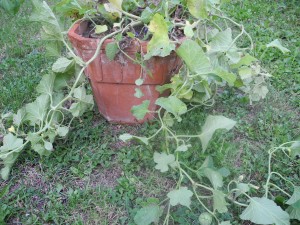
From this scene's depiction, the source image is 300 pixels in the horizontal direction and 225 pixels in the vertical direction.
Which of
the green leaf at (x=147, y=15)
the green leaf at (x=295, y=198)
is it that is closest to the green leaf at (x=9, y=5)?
the green leaf at (x=147, y=15)

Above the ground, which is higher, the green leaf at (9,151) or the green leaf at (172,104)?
the green leaf at (172,104)

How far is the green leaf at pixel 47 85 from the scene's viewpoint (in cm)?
173

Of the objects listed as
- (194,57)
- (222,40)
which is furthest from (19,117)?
(222,40)

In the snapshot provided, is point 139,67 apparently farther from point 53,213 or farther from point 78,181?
point 53,213

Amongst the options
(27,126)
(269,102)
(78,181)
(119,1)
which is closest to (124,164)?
(78,181)

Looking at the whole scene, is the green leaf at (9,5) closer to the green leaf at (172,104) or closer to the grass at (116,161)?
the grass at (116,161)

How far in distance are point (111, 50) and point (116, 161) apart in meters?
0.48

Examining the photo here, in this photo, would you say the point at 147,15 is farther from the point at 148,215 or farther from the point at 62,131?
the point at 148,215

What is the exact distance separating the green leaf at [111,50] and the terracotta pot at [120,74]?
4cm

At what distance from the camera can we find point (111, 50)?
161cm

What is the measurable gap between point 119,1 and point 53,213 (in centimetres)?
87

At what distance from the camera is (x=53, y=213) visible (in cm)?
148

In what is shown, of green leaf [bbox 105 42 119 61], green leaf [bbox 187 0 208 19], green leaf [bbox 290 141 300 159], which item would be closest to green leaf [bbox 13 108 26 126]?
green leaf [bbox 105 42 119 61]

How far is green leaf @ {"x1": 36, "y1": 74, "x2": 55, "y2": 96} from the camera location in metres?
1.73
